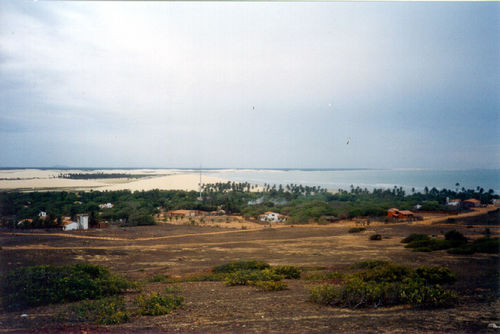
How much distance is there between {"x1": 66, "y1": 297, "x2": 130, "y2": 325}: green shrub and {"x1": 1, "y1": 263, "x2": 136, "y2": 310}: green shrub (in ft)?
3.39

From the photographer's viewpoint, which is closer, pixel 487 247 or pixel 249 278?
pixel 249 278

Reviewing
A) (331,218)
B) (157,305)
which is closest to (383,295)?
(157,305)

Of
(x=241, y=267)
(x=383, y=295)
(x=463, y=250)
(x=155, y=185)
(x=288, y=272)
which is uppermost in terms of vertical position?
(x=383, y=295)

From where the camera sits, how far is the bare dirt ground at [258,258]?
5.76m

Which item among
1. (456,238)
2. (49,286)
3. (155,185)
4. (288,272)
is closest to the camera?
(49,286)

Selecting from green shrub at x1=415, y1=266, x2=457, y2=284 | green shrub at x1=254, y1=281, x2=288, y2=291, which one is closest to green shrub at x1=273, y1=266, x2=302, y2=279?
green shrub at x1=254, y1=281, x2=288, y2=291

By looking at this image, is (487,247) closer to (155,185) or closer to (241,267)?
(241,267)

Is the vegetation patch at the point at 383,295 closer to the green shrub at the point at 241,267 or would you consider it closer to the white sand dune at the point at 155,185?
the green shrub at the point at 241,267

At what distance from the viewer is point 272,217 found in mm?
39844

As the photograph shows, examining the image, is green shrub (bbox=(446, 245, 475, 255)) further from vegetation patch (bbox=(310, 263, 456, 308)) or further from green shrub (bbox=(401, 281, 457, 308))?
green shrub (bbox=(401, 281, 457, 308))

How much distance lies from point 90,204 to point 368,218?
3285 cm

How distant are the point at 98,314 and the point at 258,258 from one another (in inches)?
454

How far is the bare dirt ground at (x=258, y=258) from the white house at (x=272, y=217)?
7.07 m

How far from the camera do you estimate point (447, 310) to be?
20.7ft
